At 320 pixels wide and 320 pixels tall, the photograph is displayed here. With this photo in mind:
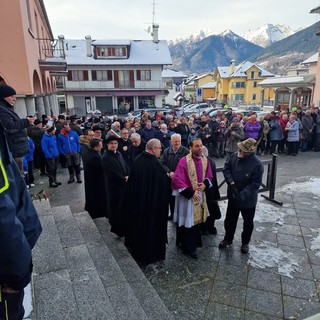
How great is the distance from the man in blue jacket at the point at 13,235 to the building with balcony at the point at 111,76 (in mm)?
36412

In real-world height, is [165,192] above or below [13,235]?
below

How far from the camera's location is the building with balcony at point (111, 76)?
35938 millimetres

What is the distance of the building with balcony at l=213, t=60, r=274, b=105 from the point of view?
54531 mm

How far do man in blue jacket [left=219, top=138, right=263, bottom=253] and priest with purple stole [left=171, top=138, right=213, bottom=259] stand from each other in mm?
392

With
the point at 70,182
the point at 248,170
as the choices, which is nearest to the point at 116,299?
the point at 248,170

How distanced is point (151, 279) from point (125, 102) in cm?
3567

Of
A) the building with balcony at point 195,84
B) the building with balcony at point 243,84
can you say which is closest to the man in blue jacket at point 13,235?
the building with balcony at point 243,84

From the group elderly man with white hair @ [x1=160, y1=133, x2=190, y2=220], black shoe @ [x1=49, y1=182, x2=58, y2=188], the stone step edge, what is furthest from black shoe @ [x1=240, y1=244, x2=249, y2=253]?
black shoe @ [x1=49, y1=182, x2=58, y2=188]

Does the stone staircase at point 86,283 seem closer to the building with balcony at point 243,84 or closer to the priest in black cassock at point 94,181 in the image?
the priest in black cassock at point 94,181

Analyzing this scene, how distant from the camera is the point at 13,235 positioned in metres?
1.48

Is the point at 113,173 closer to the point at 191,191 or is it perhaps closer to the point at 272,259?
the point at 191,191

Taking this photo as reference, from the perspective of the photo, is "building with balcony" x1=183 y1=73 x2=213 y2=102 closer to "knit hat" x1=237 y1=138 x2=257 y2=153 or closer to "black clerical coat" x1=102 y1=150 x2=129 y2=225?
"black clerical coat" x1=102 y1=150 x2=129 y2=225

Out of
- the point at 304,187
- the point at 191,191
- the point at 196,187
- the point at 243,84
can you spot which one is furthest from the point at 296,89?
the point at 243,84

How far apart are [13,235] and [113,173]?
11.2ft
